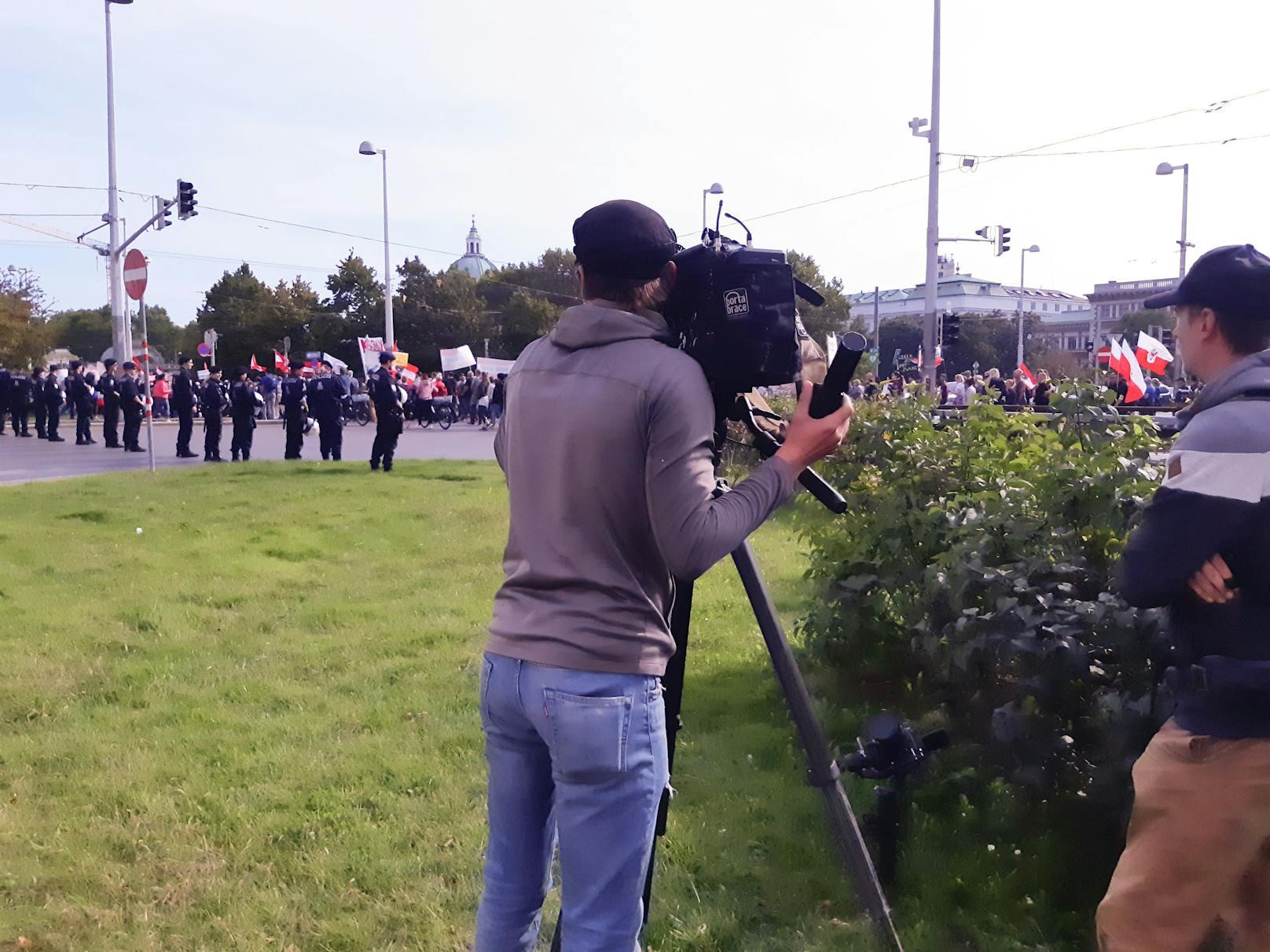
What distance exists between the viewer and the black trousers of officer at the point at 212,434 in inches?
773

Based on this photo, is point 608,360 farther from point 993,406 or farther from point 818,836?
point 993,406

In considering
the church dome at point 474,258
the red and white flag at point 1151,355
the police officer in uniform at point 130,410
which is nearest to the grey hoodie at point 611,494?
the red and white flag at point 1151,355

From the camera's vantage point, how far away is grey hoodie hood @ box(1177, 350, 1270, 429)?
2062mm

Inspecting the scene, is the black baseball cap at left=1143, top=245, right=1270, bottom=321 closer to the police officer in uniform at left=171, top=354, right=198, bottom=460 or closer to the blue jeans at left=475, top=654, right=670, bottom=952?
the blue jeans at left=475, top=654, right=670, bottom=952

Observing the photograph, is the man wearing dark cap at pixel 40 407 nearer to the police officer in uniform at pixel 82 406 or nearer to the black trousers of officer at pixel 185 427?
the police officer in uniform at pixel 82 406

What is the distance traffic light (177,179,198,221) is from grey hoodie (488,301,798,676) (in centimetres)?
2634

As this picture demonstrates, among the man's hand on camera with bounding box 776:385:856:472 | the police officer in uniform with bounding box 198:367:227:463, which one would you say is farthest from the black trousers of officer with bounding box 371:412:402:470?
the man's hand on camera with bounding box 776:385:856:472

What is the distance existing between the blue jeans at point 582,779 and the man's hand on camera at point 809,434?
1.62 feet

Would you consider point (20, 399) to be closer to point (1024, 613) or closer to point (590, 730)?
point (1024, 613)

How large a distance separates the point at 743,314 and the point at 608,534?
47cm

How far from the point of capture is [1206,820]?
84.2 inches

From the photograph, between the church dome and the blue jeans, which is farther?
the church dome

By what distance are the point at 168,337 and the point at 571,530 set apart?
115626 mm

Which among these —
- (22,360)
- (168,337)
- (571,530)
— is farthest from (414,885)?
(168,337)
